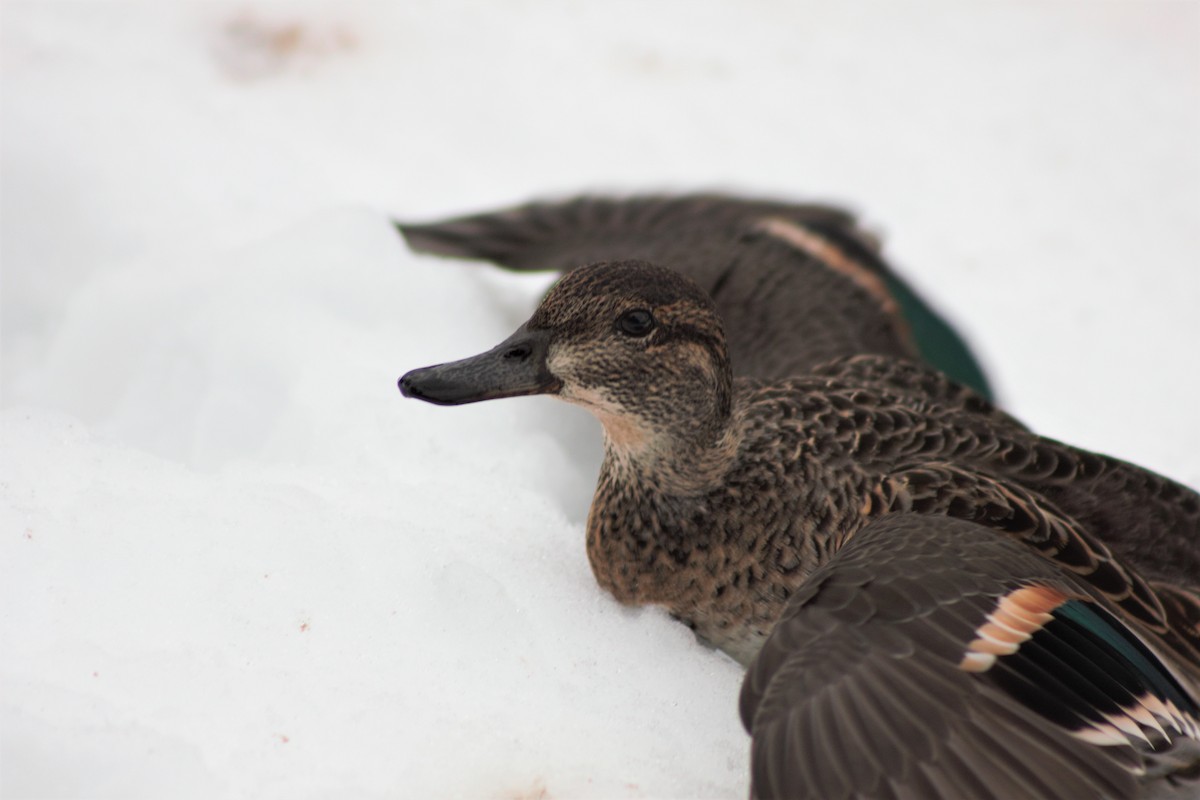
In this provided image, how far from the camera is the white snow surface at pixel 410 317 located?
93.5 inches

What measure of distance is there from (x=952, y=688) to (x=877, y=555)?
359 millimetres

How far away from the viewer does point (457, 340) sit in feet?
11.9

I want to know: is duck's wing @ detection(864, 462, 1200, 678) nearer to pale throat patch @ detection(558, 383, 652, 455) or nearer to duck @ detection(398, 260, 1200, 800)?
duck @ detection(398, 260, 1200, 800)

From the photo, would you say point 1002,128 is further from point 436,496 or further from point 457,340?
point 436,496

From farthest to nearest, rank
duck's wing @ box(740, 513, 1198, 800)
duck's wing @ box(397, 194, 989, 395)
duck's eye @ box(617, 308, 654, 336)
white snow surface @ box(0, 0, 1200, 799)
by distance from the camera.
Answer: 1. duck's wing @ box(397, 194, 989, 395)
2. duck's eye @ box(617, 308, 654, 336)
3. white snow surface @ box(0, 0, 1200, 799)
4. duck's wing @ box(740, 513, 1198, 800)

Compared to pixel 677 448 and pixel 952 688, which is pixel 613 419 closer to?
pixel 677 448

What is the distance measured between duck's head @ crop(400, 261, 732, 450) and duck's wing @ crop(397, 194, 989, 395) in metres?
0.94

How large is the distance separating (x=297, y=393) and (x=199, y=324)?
1.33ft

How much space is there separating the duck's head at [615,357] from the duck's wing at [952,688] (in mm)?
577

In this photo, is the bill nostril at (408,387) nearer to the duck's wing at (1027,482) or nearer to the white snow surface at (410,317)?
the white snow surface at (410,317)

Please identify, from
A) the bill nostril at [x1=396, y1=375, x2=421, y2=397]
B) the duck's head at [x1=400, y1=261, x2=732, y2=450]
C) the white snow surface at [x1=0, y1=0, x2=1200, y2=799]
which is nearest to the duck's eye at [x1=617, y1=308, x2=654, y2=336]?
the duck's head at [x1=400, y1=261, x2=732, y2=450]

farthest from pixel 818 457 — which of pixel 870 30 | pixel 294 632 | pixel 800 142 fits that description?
pixel 870 30

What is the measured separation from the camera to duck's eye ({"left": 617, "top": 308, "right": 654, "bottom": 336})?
276 centimetres

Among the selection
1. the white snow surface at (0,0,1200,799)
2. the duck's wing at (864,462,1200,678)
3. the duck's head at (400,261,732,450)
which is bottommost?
the white snow surface at (0,0,1200,799)
